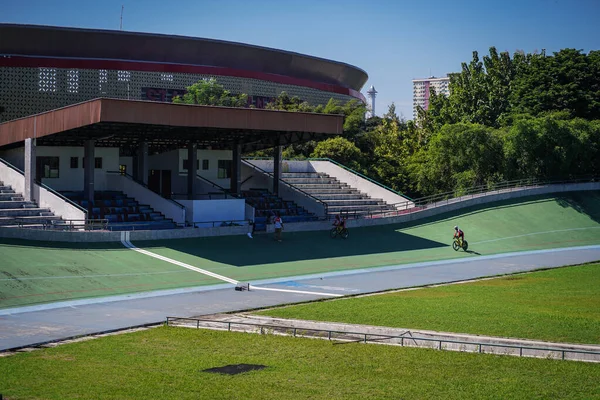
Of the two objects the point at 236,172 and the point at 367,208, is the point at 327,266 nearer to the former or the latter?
the point at 236,172

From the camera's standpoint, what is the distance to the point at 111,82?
7531 centimetres

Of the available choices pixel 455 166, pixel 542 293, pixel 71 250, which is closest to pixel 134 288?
pixel 71 250

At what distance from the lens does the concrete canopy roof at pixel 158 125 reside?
132ft

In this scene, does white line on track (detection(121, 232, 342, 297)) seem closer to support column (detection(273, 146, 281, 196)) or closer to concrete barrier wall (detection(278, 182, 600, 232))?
concrete barrier wall (detection(278, 182, 600, 232))

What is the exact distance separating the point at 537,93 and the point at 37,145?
4211 cm

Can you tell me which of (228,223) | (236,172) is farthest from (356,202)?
(228,223)

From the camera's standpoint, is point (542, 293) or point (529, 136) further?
point (529, 136)

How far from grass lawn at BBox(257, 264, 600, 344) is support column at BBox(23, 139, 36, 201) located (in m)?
22.4

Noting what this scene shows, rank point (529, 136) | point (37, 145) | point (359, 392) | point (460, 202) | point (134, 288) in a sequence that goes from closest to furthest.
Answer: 1. point (359, 392)
2. point (134, 288)
3. point (37, 145)
4. point (460, 202)
5. point (529, 136)

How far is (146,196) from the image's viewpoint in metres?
47.3

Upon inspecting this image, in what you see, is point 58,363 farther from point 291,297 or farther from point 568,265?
point 568,265

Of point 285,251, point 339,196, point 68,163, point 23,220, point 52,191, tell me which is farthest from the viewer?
point 339,196

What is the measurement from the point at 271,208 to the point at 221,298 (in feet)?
75.9

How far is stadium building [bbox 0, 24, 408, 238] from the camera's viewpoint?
4303 centimetres
